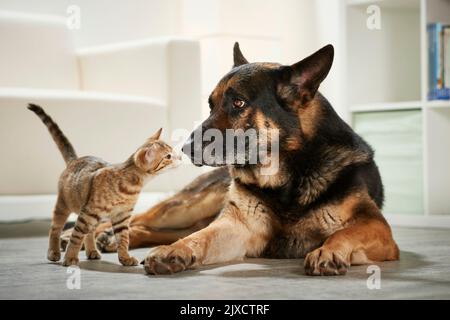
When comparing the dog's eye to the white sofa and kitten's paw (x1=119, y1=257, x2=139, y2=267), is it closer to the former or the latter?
kitten's paw (x1=119, y1=257, x2=139, y2=267)

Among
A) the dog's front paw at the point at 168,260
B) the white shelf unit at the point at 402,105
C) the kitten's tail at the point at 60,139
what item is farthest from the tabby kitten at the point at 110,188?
the white shelf unit at the point at 402,105

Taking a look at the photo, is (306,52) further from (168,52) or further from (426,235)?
(426,235)

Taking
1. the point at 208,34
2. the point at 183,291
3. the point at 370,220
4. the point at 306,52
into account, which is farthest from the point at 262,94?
the point at 306,52

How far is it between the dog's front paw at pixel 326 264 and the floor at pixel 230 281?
0.02 m

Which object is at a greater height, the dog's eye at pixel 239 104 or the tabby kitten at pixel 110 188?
the dog's eye at pixel 239 104

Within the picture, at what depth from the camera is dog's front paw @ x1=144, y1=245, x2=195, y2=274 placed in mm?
1717

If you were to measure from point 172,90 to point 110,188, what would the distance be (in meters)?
1.45

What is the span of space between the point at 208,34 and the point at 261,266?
2.48 meters

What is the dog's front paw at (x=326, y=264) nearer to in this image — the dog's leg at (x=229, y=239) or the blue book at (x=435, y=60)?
the dog's leg at (x=229, y=239)

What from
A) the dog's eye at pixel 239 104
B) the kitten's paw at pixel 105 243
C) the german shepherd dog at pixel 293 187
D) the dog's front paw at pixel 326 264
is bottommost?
the kitten's paw at pixel 105 243

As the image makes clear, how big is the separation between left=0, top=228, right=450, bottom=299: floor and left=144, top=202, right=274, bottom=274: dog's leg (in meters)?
0.04

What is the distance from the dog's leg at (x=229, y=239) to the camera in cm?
183

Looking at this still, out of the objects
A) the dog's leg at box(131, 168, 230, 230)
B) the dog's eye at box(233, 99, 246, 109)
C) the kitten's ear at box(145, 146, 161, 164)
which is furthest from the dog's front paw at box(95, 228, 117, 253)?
the dog's eye at box(233, 99, 246, 109)

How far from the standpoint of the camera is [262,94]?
187 cm
